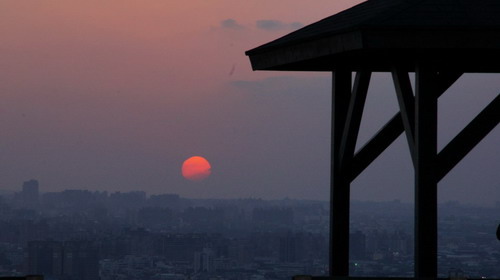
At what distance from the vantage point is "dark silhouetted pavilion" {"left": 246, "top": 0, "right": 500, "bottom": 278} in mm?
14523

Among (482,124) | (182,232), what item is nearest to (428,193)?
(482,124)

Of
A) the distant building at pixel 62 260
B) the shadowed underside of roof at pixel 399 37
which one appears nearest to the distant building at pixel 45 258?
the distant building at pixel 62 260

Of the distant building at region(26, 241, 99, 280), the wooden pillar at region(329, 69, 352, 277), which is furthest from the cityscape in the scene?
the wooden pillar at region(329, 69, 352, 277)

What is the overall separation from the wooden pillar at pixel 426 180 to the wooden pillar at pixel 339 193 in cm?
258

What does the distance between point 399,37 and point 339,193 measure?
3.92 meters

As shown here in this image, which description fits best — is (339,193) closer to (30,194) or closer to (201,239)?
(201,239)

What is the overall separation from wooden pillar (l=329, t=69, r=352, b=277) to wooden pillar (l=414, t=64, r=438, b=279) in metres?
2.58

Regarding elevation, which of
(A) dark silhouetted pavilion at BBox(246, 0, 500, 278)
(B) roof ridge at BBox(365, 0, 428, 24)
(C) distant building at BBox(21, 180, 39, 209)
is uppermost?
(C) distant building at BBox(21, 180, 39, 209)

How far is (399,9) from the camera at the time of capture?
1514 cm

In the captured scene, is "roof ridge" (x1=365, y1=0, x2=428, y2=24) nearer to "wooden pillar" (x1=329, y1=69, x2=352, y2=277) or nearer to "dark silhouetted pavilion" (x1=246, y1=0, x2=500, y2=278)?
"dark silhouetted pavilion" (x1=246, y1=0, x2=500, y2=278)

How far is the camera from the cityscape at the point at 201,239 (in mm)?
89062

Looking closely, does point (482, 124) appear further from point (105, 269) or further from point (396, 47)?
point (105, 269)

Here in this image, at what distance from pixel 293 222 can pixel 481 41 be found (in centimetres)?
11704

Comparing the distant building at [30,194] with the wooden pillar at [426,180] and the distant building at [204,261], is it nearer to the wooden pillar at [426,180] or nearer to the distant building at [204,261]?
the distant building at [204,261]
